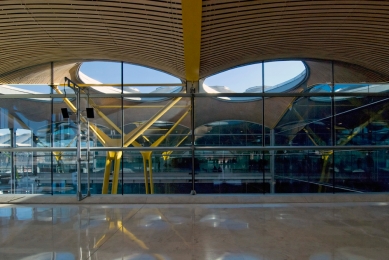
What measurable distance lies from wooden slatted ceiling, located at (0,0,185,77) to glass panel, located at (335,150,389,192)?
6.76 metres

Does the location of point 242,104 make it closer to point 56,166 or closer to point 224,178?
point 224,178

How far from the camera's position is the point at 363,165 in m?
11.2

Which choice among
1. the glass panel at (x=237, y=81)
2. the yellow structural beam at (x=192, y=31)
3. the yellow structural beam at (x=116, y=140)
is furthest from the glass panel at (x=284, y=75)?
the yellow structural beam at (x=116, y=140)

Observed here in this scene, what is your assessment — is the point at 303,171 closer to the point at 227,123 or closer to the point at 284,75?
the point at 227,123

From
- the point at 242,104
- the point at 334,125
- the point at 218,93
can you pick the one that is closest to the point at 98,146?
the point at 218,93

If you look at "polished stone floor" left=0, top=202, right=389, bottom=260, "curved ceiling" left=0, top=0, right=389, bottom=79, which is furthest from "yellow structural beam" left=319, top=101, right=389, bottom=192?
"polished stone floor" left=0, top=202, right=389, bottom=260

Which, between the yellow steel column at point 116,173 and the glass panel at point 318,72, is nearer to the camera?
the yellow steel column at point 116,173

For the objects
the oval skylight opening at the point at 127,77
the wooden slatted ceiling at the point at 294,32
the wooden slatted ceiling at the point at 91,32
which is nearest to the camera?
the wooden slatted ceiling at the point at 91,32

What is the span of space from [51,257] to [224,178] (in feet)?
23.9

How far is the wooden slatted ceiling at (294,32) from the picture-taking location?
6395 millimetres

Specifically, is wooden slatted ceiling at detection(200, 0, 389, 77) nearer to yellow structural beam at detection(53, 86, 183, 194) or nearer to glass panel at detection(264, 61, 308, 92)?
glass panel at detection(264, 61, 308, 92)

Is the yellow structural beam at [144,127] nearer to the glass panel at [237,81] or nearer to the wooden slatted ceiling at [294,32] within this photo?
the glass panel at [237,81]

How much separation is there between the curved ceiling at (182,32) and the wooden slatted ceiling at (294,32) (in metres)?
0.02

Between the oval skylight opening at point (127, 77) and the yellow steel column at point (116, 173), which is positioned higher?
the oval skylight opening at point (127, 77)
